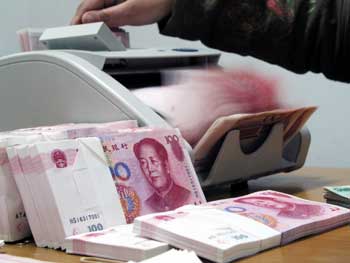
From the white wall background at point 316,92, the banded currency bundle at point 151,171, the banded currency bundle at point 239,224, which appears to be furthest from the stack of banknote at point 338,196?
the white wall background at point 316,92

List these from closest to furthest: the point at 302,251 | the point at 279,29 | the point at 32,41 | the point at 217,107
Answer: the point at 279,29, the point at 302,251, the point at 217,107, the point at 32,41

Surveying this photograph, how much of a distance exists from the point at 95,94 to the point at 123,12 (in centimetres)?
12

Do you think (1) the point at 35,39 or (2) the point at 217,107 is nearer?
(2) the point at 217,107

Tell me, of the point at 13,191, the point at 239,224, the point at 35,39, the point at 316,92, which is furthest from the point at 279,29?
the point at 316,92

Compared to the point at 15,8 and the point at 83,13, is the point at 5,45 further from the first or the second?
the point at 83,13

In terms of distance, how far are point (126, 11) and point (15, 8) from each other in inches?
43.3

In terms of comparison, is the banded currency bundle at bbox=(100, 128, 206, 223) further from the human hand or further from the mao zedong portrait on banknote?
the human hand

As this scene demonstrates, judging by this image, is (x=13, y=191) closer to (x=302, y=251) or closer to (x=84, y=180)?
(x=84, y=180)

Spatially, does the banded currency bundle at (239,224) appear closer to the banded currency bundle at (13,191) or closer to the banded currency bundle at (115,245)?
the banded currency bundle at (115,245)

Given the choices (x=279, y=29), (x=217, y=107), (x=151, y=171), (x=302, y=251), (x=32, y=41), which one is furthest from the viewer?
(x=32, y=41)

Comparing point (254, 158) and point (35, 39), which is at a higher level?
point (35, 39)

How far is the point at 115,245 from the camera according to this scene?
0.66 metres

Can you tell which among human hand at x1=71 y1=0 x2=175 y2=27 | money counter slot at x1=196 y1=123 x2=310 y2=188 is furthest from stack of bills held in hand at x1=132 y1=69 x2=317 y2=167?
human hand at x1=71 y1=0 x2=175 y2=27

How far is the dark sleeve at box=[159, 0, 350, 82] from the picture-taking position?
565mm
